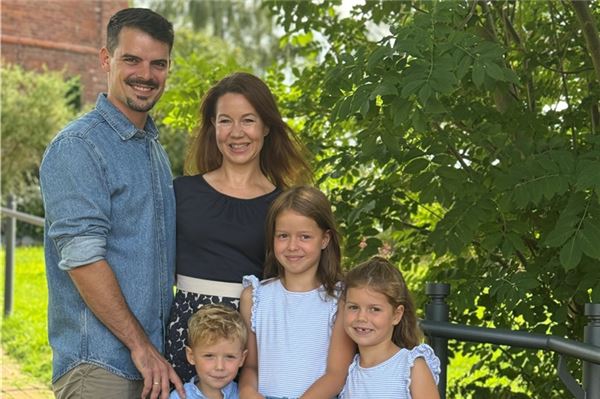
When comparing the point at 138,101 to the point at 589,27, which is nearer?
the point at 138,101

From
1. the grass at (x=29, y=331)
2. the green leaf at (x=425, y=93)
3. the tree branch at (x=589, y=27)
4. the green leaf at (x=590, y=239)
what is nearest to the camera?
the green leaf at (x=425, y=93)

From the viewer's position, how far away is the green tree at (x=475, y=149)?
3.18 m

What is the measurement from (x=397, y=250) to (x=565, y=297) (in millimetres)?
1065

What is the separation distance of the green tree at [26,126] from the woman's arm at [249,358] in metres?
21.7

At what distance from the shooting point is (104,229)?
290cm

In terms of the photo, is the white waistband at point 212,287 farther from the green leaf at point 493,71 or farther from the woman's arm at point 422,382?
the green leaf at point 493,71

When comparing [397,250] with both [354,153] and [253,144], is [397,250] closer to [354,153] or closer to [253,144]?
[354,153]

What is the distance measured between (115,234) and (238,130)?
0.59 metres

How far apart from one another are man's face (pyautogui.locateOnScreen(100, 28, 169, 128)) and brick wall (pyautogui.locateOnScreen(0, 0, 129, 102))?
27.9 m

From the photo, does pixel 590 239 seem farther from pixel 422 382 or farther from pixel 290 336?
pixel 290 336

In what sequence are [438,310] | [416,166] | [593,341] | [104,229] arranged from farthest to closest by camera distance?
[416,166] < [438,310] < [104,229] < [593,341]

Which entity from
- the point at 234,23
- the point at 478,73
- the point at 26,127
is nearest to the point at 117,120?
the point at 478,73

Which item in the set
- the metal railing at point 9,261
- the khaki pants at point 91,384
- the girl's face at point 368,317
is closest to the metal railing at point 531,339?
the girl's face at point 368,317

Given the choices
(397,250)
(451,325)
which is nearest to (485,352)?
(397,250)
